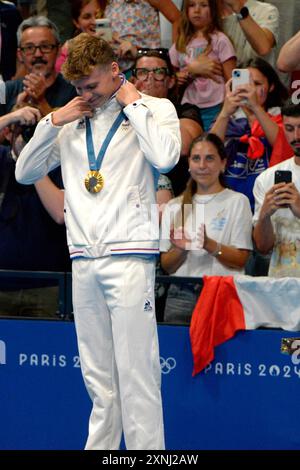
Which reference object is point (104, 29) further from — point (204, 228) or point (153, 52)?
point (204, 228)

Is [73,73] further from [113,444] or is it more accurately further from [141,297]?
[113,444]

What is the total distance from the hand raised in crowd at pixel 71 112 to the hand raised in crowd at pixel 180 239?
1.24m

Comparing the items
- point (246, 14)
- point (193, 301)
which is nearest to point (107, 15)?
point (246, 14)

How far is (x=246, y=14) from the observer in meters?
7.10

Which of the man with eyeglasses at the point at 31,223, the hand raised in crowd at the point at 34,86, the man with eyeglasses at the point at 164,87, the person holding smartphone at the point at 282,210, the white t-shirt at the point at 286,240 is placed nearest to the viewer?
the person holding smartphone at the point at 282,210

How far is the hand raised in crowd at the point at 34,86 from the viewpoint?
6914 mm

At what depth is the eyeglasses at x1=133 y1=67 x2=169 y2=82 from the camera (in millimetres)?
7051

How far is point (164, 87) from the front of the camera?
280 inches

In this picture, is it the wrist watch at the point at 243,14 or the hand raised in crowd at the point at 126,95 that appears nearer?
the hand raised in crowd at the point at 126,95

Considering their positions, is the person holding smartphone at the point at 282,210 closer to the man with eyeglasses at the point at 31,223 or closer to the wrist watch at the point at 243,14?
the wrist watch at the point at 243,14

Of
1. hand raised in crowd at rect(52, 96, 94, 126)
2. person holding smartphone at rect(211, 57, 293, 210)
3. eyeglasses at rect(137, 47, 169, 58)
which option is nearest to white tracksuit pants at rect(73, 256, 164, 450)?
hand raised in crowd at rect(52, 96, 94, 126)

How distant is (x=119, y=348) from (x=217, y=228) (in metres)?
1.41

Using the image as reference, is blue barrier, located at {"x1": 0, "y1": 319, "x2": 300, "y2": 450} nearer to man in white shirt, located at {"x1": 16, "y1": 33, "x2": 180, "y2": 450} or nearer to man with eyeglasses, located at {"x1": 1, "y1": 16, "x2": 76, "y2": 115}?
man in white shirt, located at {"x1": 16, "y1": 33, "x2": 180, "y2": 450}

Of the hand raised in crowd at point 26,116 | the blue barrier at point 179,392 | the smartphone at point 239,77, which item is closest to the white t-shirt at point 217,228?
the blue barrier at point 179,392
